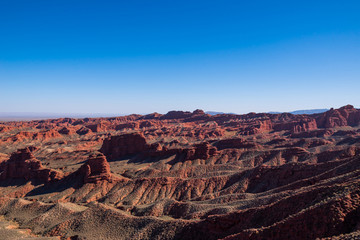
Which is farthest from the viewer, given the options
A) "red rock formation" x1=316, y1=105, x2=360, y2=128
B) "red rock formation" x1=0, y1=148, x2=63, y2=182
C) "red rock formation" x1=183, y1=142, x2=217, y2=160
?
"red rock formation" x1=316, y1=105, x2=360, y2=128

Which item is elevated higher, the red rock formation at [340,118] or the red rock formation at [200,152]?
the red rock formation at [340,118]

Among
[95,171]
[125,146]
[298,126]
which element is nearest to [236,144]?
[125,146]

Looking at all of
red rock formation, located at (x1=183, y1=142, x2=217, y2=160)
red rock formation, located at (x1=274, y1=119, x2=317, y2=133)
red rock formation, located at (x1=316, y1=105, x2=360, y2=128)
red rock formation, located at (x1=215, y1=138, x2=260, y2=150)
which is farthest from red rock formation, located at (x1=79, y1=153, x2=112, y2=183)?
red rock formation, located at (x1=316, y1=105, x2=360, y2=128)

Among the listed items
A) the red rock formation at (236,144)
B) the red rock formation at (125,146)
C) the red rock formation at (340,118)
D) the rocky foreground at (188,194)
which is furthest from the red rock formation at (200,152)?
the red rock formation at (340,118)

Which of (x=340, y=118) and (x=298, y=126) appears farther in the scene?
(x=340, y=118)

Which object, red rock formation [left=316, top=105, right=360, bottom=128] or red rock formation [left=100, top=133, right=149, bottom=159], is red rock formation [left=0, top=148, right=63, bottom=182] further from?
red rock formation [left=316, top=105, right=360, bottom=128]

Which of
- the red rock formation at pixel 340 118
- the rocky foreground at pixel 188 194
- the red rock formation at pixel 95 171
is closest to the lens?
the rocky foreground at pixel 188 194

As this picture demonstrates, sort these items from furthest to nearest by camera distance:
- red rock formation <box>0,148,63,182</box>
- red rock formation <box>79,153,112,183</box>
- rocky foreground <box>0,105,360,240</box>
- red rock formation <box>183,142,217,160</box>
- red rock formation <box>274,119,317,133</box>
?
1. red rock formation <box>274,119,317,133</box>
2. red rock formation <box>183,142,217,160</box>
3. red rock formation <box>0,148,63,182</box>
4. red rock formation <box>79,153,112,183</box>
5. rocky foreground <box>0,105,360,240</box>

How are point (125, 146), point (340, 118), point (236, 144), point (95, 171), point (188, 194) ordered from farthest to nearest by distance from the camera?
point (340, 118)
point (125, 146)
point (236, 144)
point (95, 171)
point (188, 194)

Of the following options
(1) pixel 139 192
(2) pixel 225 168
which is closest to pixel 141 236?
(1) pixel 139 192

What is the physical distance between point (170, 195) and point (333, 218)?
43.4 metres

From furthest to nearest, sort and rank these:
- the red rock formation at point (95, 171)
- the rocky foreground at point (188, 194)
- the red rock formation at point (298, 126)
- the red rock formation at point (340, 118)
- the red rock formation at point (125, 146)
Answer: the red rock formation at point (340, 118), the red rock formation at point (298, 126), the red rock formation at point (125, 146), the red rock formation at point (95, 171), the rocky foreground at point (188, 194)

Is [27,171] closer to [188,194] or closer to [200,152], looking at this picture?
[188,194]

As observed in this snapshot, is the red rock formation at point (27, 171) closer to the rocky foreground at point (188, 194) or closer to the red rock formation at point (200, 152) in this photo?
the rocky foreground at point (188, 194)
